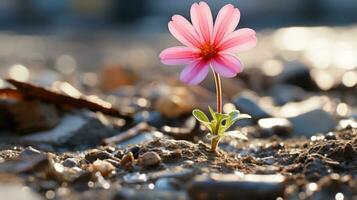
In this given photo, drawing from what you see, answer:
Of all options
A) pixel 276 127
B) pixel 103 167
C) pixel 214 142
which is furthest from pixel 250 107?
pixel 103 167

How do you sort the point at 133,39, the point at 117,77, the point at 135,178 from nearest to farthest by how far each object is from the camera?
the point at 135,178 < the point at 117,77 < the point at 133,39

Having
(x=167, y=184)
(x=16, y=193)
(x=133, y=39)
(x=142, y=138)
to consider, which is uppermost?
(x=133, y=39)

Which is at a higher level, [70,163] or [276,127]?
[276,127]

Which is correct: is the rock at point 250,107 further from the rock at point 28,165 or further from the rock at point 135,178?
the rock at point 28,165

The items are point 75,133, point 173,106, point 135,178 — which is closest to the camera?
point 135,178

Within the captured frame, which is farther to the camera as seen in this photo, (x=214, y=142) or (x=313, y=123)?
(x=313, y=123)

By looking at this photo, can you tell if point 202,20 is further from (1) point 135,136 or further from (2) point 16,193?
(1) point 135,136
